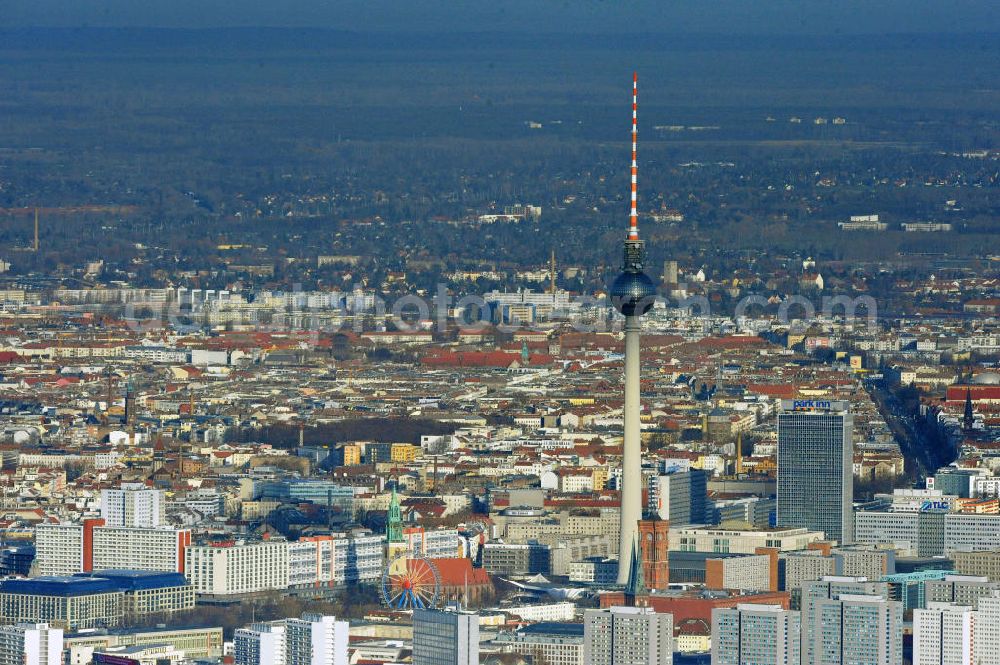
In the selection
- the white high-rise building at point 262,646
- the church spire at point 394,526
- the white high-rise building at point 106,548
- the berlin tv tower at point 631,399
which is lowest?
the white high-rise building at point 262,646

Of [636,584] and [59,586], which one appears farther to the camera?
[636,584]

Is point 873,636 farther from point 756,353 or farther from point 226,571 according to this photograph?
point 756,353

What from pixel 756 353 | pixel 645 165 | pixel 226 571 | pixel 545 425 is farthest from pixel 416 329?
pixel 226 571

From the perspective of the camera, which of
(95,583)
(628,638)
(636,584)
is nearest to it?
(628,638)

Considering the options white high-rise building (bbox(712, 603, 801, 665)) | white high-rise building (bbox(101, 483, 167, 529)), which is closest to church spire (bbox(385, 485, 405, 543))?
white high-rise building (bbox(101, 483, 167, 529))

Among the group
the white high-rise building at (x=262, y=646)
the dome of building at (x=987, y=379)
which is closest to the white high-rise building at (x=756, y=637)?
the white high-rise building at (x=262, y=646)

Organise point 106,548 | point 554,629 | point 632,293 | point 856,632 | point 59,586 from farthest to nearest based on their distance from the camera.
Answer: point 632,293 < point 106,548 < point 59,586 < point 554,629 < point 856,632

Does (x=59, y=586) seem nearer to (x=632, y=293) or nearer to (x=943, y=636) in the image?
(x=943, y=636)

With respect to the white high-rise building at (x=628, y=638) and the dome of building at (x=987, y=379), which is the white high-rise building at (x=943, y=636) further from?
the dome of building at (x=987, y=379)

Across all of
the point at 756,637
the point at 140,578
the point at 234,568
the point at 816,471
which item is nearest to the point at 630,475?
the point at 234,568
